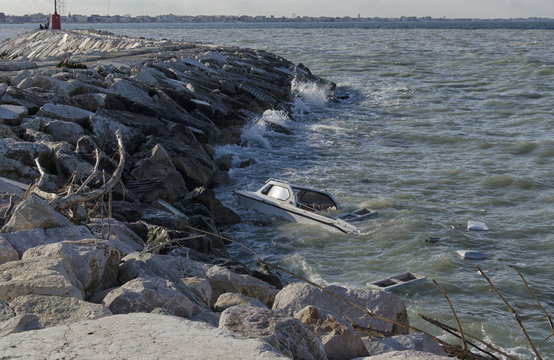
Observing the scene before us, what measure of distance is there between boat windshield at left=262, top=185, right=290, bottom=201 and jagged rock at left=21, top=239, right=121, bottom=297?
787cm

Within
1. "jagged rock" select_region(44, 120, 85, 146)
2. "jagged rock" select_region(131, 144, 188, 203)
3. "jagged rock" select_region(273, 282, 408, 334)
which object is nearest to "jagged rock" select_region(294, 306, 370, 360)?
"jagged rock" select_region(273, 282, 408, 334)

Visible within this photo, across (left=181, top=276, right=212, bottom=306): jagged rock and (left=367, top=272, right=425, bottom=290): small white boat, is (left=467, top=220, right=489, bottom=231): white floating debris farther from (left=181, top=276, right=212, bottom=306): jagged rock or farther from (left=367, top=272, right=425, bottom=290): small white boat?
(left=181, top=276, right=212, bottom=306): jagged rock

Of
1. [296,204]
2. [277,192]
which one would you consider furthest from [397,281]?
[277,192]

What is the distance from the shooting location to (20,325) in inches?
140

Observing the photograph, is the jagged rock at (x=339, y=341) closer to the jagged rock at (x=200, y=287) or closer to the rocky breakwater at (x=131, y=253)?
the rocky breakwater at (x=131, y=253)

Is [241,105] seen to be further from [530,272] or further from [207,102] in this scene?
[530,272]

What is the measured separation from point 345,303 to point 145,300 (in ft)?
6.55

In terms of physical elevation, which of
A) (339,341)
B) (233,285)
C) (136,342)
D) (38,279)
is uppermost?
(136,342)

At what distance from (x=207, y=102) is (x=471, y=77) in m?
23.7

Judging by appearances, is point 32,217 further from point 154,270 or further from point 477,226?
point 477,226

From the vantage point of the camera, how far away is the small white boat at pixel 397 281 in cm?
937

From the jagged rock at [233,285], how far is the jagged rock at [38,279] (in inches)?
70.7

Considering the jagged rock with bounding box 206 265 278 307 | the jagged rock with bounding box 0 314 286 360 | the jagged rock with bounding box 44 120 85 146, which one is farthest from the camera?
the jagged rock with bounding box 44 120 85 146

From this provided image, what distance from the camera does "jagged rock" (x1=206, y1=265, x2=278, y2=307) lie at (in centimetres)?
623
